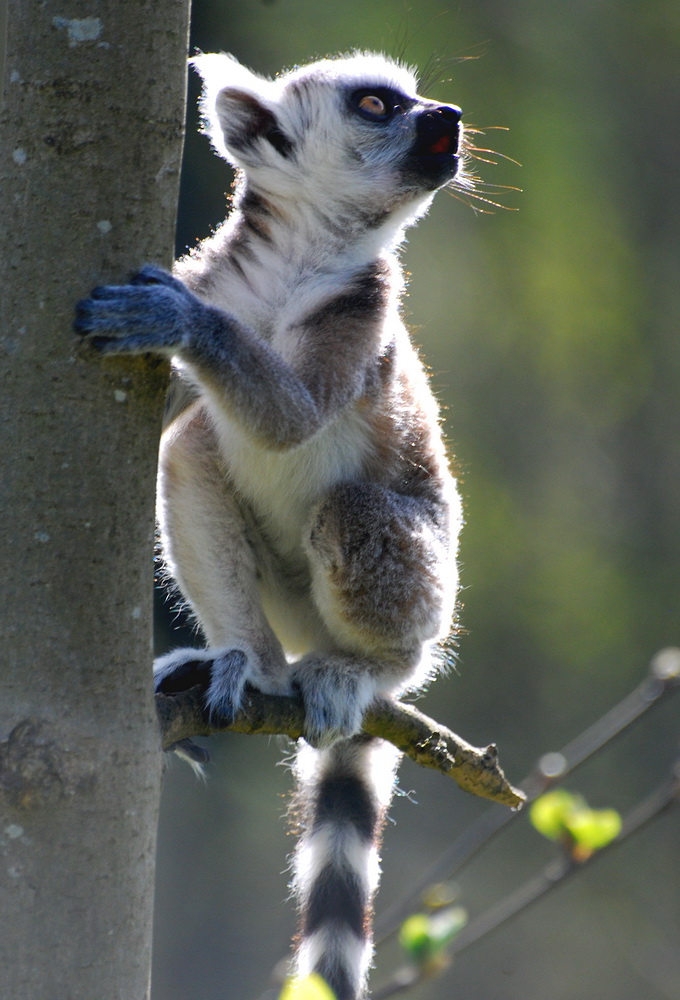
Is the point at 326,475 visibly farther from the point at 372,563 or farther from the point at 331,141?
the point at 331,141

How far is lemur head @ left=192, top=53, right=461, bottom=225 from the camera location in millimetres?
2801

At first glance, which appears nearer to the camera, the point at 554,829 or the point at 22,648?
the point at 22,648

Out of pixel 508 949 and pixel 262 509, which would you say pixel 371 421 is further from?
pixel 508 949

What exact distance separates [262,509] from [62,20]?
1454mm

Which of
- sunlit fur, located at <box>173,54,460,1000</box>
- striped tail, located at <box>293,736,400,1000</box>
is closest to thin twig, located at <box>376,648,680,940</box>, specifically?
striped tail, located at <box>293,736,400,1000</box>

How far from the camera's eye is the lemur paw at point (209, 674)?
91.9 inches

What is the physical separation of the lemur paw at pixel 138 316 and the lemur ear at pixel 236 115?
1059 mm

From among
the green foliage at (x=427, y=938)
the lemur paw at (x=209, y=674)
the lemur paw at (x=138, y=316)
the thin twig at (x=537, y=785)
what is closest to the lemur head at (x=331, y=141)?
the lemur paw at (x=138, y=316)

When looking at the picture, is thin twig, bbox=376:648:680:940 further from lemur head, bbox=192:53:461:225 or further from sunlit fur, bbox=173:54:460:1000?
lemur head, bbox=192:53:461:225

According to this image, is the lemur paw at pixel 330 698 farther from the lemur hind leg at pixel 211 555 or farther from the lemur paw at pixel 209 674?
the lemur paw at pixel 209 674

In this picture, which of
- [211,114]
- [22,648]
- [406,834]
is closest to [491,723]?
[406,834]

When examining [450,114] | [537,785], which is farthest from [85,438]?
[450,114]

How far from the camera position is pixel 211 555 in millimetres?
2658

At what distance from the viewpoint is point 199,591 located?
106 inches
